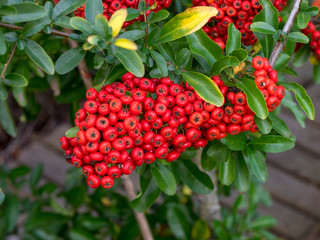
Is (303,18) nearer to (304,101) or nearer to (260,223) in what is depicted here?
(304,101)

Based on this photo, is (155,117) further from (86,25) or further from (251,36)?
Result: (251,36)

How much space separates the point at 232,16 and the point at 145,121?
28 cm

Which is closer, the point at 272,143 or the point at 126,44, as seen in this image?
the point at 126,44

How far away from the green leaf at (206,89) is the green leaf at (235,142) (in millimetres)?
171

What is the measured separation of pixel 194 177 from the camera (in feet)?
3.19

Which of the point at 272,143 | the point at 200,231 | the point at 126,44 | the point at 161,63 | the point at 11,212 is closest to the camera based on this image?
the point at 126,44

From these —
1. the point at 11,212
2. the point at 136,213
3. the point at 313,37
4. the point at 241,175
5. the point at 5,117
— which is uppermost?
the point at 313,37

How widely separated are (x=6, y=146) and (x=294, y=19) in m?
2.21

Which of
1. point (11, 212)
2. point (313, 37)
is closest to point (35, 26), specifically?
point (313, 37)

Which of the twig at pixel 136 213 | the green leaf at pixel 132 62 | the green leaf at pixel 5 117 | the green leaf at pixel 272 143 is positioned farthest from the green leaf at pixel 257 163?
the green leaf at pixel 5 117

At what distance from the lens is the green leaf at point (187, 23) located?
0.67 metres

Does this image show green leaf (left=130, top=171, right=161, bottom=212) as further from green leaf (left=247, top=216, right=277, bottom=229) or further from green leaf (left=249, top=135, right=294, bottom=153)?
green leaf (left=247, top=216, right=277, bottom=229)

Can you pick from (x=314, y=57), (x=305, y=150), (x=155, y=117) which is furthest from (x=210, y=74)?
(x=305, y=150)

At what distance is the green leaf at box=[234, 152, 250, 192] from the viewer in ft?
2.91
